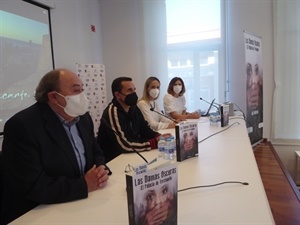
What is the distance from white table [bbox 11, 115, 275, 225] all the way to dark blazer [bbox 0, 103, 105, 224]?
0.20 feet

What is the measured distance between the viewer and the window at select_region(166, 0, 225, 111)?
4.01 meters

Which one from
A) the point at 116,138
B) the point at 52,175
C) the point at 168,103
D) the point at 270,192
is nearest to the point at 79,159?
the point at 52,175

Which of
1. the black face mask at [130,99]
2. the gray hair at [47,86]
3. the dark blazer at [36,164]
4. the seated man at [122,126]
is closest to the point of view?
the dark blazer at [36,164]

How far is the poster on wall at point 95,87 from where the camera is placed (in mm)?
3859

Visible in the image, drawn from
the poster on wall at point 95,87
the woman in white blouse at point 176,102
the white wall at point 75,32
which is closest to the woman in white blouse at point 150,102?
the woman in white blouse at point 176,102

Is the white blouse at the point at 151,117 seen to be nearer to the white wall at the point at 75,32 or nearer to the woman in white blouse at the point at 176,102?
the woman in white blouse at the point at 176,102

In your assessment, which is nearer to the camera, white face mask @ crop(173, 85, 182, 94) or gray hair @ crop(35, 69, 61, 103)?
gray hair @ crop(35, 69, 61, 103)

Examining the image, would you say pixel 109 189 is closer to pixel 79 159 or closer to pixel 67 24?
pixel 79 159

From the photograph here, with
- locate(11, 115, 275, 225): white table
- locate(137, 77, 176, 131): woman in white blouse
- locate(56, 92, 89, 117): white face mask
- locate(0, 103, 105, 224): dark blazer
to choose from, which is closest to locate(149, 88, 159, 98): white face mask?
locate(137, 77, 176, 131): woman in white blouse

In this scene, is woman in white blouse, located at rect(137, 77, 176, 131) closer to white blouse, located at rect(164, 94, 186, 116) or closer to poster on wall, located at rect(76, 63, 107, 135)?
white blouse, located at rect(164, 94, 186, 116)

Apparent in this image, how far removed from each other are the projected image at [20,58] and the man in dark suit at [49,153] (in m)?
1.90

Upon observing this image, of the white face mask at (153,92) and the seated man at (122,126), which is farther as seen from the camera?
the white face mask at (153,92)

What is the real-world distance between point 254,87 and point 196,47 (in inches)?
48.9

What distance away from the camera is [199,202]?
0.96 m
